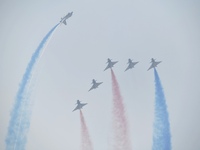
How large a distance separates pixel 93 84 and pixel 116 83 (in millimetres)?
4686

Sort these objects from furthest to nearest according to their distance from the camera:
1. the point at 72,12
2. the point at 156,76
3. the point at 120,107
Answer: the point at 72,12 → the point at 156,76 → the point at 120,107

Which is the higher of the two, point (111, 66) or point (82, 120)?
point (111, 66)

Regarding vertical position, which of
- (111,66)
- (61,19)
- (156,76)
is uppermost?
(61,19)

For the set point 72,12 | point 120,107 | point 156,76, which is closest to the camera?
point 120,107

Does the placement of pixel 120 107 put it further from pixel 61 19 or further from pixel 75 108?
pixel 61 19

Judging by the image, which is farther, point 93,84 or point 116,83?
point 93,84

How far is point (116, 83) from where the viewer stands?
40.8 metres

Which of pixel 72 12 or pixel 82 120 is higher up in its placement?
pixel 72 12

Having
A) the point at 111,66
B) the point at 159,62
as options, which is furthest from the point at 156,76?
the point at 111,66

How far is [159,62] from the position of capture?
46594 mm

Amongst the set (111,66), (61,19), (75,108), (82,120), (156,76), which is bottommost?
(82,120)

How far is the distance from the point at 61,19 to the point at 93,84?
13041 millimetres

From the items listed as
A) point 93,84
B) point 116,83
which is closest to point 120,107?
point 116,83

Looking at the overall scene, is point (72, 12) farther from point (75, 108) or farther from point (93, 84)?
point (75, 108)
